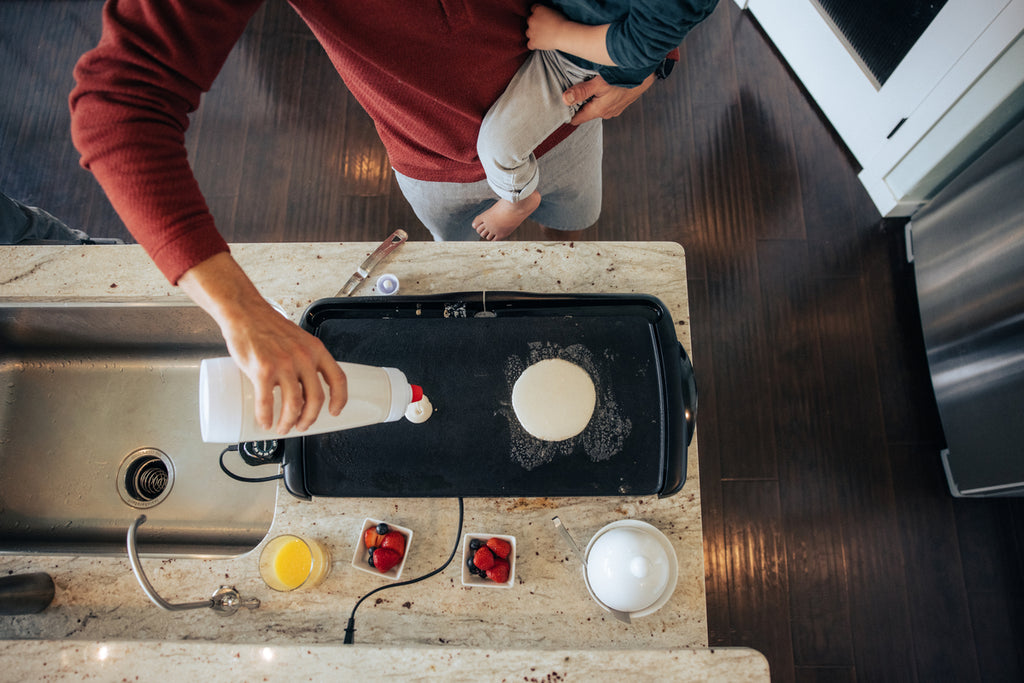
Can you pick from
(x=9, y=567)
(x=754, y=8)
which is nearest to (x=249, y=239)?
(x=9, y=567)

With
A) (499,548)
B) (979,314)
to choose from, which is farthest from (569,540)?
(979,314)

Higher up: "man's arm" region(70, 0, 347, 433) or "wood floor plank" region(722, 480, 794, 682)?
"man's arm" region(70, 0, 347, 433)

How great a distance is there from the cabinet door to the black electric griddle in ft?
4.80

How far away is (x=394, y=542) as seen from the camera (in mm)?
895

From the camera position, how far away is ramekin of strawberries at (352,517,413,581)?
88 centimetres

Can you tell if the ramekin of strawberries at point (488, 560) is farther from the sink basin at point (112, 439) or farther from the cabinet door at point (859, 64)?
the cabinet door at point (859, 64)

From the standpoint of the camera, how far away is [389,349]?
84cm

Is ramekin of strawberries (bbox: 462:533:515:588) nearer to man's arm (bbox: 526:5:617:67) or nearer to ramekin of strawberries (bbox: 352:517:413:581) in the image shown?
ramekin of strawberries (bbox: 352:517:413:581)

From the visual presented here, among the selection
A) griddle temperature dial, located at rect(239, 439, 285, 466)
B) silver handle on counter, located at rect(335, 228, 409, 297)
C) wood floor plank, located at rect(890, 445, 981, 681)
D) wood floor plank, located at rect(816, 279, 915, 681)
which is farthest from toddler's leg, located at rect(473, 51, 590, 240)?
wood floor plank, located at rect(890, 445, 981, 681)

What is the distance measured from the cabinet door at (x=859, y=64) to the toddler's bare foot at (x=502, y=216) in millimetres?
1341

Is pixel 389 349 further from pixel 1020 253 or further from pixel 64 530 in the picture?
pixel 1020 253

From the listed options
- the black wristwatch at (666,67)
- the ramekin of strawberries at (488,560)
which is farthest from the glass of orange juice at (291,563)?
the black wristwatch at (666,67)

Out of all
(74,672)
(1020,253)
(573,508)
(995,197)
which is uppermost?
(995,197)

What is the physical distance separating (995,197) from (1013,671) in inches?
55.0
